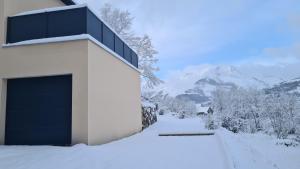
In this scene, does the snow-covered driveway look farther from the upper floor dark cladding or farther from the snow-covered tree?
the snow-covered tree

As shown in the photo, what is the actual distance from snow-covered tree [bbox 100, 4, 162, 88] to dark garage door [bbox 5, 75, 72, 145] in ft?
68.8

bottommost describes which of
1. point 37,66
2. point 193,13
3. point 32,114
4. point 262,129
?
point 262,129

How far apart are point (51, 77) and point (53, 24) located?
1875 mm

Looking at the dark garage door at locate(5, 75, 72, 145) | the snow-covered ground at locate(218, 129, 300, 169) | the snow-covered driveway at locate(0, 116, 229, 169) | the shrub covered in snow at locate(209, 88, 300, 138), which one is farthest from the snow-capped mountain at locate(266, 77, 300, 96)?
the dark garage door at locate(5, 75, 72, 145)

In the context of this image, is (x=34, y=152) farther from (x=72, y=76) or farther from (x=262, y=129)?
(x=262, y=129)

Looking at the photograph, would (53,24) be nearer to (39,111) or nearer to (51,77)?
(51,77)

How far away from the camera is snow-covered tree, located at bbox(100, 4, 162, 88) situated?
30734 mm

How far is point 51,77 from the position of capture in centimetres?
988

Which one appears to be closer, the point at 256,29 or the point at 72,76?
the point at 72,76

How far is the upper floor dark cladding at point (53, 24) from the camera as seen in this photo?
380 inches

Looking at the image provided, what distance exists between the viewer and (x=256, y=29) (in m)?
23.9

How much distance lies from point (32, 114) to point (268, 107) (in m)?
16.4

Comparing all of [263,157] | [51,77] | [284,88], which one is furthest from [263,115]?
[51,77]

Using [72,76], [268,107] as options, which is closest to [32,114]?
[72,76]
